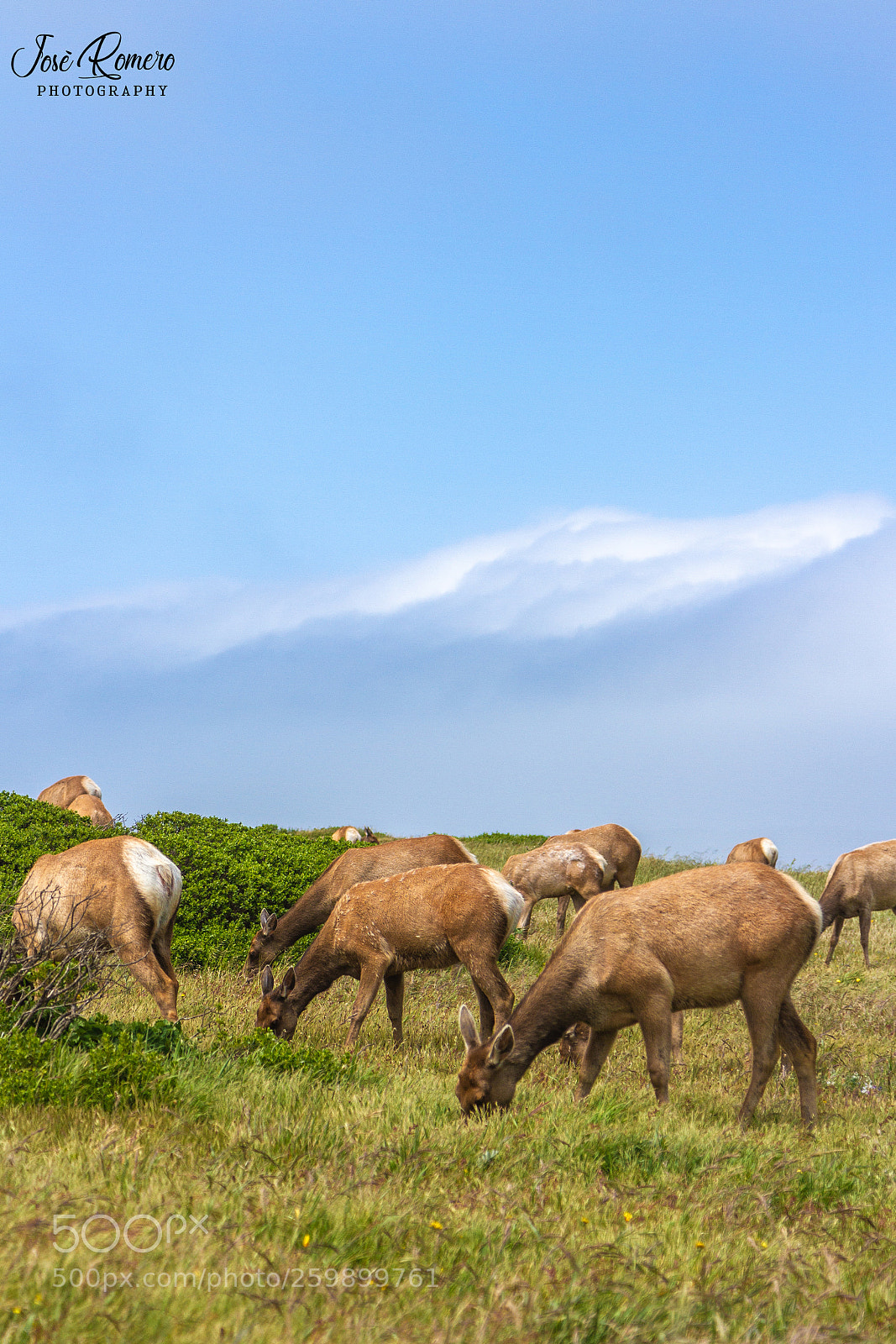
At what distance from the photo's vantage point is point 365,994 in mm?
10070

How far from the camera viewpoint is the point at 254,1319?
3.55m

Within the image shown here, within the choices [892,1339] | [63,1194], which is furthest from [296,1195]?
[892,1339]

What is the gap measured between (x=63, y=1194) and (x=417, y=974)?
10224 millimetres

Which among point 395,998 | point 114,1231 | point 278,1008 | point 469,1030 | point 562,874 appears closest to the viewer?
point 114,1231

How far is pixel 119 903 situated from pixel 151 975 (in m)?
0.95

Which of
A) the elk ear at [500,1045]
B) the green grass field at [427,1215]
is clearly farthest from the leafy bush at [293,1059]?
the elk ear at [500,1045]

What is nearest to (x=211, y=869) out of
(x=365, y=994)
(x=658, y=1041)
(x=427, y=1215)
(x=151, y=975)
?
(x=151, y=975)

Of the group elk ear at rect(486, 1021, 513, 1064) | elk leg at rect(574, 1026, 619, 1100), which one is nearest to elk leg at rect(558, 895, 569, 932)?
elk leg at rect(574, 1026, 619, 1100)

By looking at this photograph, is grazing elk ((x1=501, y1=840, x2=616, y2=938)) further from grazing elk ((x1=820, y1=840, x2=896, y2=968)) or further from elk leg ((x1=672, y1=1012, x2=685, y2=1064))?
elk leg ((x1=672, y1=1012, x2=685, y2=1064))

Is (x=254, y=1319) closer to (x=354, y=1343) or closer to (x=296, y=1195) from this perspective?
(x=354, y=1343)

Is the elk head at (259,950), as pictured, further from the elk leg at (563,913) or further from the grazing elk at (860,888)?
the grazing elk at (860,888)

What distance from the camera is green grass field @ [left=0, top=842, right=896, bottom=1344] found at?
144 inches

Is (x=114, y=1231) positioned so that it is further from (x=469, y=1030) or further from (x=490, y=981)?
(x=490, y=981)

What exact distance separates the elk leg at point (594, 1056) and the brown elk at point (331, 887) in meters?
5.29
